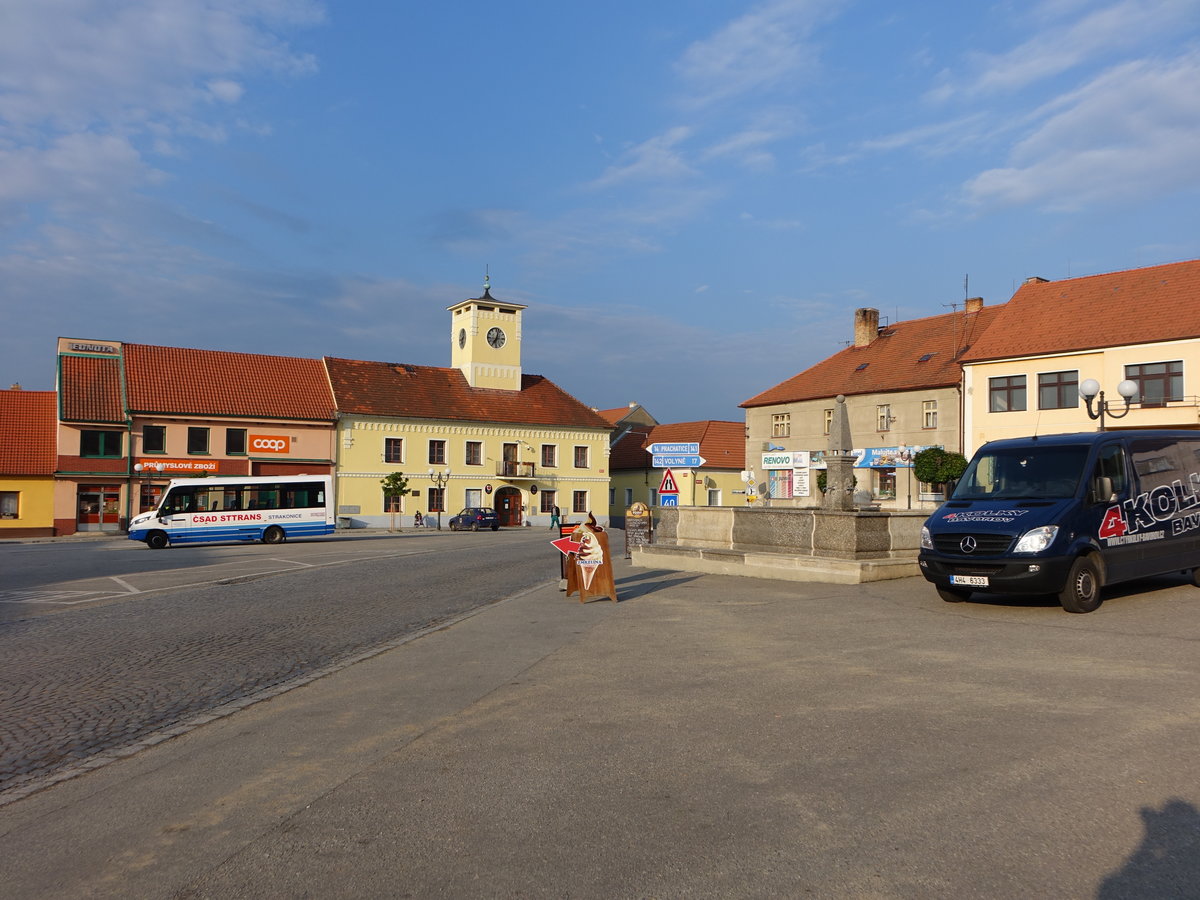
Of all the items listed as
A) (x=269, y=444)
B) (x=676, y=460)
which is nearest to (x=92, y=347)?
(x=269, y=444)

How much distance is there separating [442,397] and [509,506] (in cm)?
781

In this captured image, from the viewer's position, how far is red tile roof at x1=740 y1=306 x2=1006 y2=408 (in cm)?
4653

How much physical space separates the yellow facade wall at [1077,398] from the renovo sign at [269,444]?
34.2 meters

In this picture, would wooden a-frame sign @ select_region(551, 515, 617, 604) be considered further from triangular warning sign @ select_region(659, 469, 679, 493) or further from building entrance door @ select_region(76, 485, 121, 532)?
building entrance door @ select_region(76, 485, 121, 532)

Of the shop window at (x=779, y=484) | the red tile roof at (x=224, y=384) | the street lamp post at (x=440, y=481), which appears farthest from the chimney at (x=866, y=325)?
the red tile roof at (x=224, y=384)

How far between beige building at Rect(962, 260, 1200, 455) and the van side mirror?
81.6ft

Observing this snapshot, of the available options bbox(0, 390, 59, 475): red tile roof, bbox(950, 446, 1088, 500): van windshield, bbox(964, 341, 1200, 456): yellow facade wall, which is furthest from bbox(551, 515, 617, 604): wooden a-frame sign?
bbox(0, 390, 59, 475): red tile roof

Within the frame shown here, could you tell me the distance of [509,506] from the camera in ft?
199

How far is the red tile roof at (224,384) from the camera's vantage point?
50250mm

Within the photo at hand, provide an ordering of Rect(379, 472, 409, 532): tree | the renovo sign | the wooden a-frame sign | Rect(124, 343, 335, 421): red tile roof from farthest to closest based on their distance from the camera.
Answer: Rect(379, 472, 409, 532): tree → the renovo sign → Rect(124, 343, 335, 421): red tile roof → the wooden a-frame sign

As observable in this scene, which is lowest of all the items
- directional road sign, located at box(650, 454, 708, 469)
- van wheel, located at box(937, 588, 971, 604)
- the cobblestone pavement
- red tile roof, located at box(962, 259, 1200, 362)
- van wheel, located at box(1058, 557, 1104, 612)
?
the cobblestone pavement

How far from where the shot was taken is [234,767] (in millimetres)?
6199

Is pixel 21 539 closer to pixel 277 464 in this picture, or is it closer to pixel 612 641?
pixel 277 464

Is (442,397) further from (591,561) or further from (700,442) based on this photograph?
(591,561)
